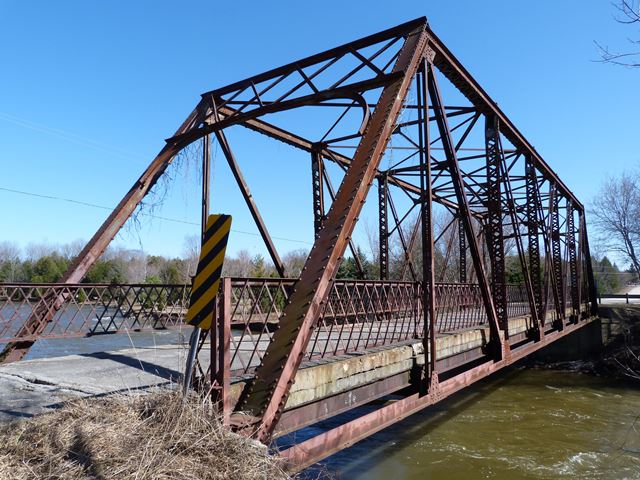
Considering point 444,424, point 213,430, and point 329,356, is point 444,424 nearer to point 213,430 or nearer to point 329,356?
point 329,356

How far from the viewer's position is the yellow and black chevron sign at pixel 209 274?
388 cm

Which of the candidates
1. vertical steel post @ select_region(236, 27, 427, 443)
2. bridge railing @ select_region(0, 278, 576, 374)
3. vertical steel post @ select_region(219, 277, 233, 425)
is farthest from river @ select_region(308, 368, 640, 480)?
vertical steel post @ select_region(219, 277, 233, 425)

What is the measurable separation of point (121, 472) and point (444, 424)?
1161cm

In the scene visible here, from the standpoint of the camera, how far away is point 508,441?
11500mm

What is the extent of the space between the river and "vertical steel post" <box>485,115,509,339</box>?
Result: 2696mm

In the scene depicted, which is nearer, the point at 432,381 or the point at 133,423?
the point at 133,423

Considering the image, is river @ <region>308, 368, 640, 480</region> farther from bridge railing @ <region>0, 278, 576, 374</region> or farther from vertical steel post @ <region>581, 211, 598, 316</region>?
vertical steel post @ <region>581, 211, 598, 316</region>

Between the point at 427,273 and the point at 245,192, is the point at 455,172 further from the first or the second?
the point at 245,192

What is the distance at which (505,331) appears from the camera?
10.7m

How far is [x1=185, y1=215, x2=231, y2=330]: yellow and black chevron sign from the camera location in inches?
153

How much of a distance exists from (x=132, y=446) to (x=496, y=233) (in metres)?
9.65

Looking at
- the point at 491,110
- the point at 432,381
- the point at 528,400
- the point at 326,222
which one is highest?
the point at 491,110

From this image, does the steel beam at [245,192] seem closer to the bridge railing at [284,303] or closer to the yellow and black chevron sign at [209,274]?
the bridge railing at [284,303]

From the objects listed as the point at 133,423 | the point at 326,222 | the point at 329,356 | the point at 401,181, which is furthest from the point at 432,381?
the point at 401,181
